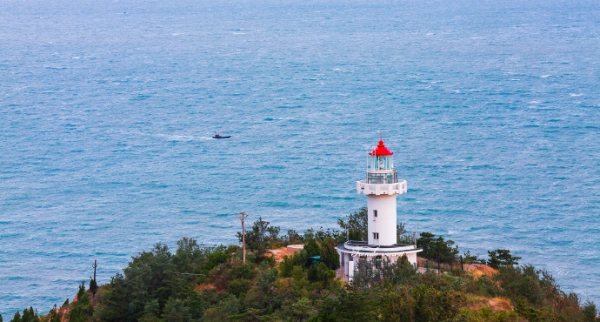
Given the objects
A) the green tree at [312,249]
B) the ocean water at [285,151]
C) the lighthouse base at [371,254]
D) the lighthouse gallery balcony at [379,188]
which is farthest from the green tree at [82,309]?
the ocean water at [285,151]

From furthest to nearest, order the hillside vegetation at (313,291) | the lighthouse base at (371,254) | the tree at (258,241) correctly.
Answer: the tree at (258,241) → the lighthouse base at (371,254) → the hillside vegetation at (313,291)

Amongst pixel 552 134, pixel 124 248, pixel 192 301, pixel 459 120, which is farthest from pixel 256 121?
pixel 192 301

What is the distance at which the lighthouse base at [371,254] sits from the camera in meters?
47.3

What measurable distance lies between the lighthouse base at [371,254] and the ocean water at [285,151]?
82.3 feet

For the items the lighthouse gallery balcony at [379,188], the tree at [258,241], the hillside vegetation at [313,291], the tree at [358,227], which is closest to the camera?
the hillside vegetation at [313,291]

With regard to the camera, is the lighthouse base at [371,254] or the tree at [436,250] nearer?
the lighthouse base at [371,254]

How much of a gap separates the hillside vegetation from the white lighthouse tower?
96cm

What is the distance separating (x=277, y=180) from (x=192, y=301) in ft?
195

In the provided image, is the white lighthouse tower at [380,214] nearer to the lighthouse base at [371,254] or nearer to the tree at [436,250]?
the lighthouse base at [371,254]

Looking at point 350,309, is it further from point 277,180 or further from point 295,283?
point 277,180

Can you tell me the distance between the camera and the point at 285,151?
120m

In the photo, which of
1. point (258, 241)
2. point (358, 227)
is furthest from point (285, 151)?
point (258, 241)

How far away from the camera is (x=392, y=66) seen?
7062 inches

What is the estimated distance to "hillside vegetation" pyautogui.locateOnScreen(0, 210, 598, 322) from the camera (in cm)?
4025
